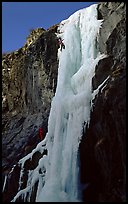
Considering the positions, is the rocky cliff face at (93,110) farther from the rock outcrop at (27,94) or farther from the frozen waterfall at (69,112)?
the frozen waterfall at (69,112)

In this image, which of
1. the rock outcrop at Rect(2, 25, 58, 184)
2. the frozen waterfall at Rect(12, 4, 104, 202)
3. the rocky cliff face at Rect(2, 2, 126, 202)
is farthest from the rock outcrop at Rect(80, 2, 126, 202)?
the rock outcrop at Rect(2, 25, 58, 184)

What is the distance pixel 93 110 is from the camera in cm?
1296

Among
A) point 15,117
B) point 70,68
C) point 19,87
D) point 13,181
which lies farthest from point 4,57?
point 13,181

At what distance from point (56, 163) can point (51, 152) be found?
32.8 inches

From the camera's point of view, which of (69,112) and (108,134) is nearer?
(108,134)

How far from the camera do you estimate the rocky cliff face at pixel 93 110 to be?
1200 centimetres

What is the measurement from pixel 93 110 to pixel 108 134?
1.13m

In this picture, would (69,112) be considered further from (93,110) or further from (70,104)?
(93,110)

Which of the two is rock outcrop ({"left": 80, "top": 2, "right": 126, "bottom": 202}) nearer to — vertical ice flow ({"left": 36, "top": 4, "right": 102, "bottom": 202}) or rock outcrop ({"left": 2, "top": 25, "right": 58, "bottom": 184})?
vertical ice flow ({"left": 36, "top": 4, "right": 102, "bottom": 202})

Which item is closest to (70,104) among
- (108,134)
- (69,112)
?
(69,112)

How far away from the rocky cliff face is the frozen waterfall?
1.13 feet

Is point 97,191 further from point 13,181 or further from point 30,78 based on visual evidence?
point 30,78

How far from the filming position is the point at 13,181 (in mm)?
15281

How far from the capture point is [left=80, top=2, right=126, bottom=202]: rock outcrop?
38.5 ft
